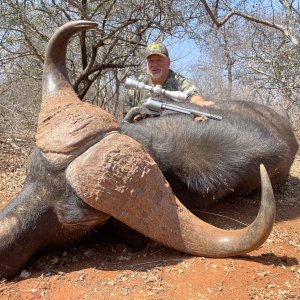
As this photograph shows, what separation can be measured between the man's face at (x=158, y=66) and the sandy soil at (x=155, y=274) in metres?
3.10

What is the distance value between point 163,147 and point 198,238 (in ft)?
2.50

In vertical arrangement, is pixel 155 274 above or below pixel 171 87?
below

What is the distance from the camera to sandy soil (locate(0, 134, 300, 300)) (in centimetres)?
257

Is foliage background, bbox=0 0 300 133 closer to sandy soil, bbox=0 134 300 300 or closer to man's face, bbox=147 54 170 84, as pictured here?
man's face, bbox=147 54 170 84

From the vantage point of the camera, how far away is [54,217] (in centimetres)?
281

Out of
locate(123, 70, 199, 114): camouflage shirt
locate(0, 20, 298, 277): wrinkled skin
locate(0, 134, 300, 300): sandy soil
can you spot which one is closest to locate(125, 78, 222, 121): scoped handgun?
locate(0, 20, 298, 277): wrinkled skin

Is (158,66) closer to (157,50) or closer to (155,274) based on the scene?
(157,50)

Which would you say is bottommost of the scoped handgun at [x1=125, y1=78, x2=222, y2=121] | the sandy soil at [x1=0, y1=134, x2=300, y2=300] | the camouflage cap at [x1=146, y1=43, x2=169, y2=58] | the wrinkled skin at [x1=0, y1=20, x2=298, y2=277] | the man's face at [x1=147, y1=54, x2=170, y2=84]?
the sandy soil at [x1=0, y1=134, x2=300, y2=300]

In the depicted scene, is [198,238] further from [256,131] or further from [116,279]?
[256,131]

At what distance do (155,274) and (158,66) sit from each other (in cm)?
371

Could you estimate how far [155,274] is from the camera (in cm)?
276

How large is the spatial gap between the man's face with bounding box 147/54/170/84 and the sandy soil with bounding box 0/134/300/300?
10.2 ft

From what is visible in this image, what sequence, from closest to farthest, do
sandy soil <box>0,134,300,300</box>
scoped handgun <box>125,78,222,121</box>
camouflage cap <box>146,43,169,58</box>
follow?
sandy soil <box>0,134,300,300</box>, scoped handgun <box>125,78,222,121</box>, camouflage cap <box>146,43,169,58</box>

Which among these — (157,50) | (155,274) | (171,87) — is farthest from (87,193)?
(171,87)
